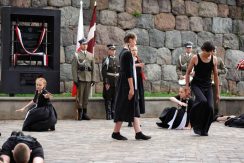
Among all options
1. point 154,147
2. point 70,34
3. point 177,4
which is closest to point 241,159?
point 154,147

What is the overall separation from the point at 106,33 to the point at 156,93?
2174 mm

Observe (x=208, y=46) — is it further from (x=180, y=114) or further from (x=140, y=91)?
(x=180, y=114)

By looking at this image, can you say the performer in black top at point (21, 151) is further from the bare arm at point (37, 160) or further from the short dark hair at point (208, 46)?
the short dark hair at point (208, 46)

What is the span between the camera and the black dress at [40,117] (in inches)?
525

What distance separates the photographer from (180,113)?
14234 millimetres

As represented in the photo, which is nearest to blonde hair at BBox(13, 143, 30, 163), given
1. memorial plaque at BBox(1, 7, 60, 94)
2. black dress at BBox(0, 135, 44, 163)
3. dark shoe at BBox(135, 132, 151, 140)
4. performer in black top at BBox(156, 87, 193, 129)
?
black dress at BBox(0, 135, 44, 163)

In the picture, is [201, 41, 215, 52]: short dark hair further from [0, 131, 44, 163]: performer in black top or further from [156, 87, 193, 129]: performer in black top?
[0, 131, 44, 163]: performer in black top

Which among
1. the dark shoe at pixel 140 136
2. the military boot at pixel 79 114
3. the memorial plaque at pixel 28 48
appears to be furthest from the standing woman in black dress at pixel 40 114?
the memorial plaque at pixel 28 48

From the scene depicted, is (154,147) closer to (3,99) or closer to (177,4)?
(3,99)

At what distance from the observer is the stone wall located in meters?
19.8

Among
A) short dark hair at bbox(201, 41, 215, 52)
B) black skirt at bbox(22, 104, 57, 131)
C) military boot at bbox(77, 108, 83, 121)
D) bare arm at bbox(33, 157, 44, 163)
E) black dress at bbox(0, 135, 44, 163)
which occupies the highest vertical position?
short dark hair at bbox(201, 41, 215, 52)

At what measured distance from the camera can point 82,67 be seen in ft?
55.6

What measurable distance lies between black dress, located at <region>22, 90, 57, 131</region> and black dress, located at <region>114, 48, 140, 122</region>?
2.35m

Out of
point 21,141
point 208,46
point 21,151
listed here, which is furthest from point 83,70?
point 21,151
